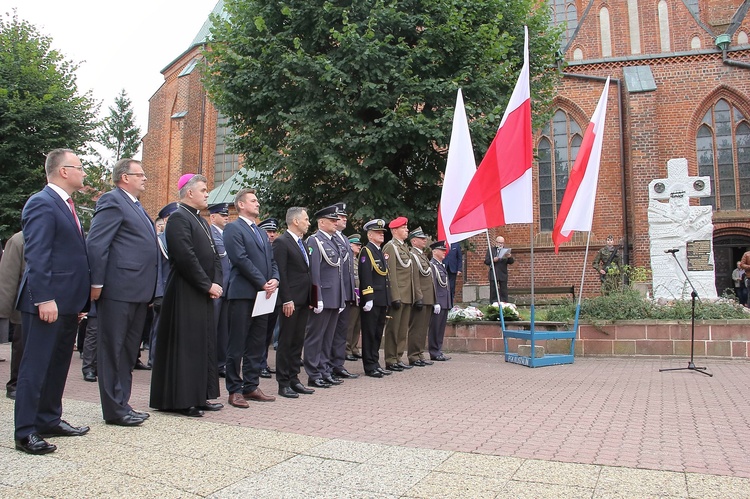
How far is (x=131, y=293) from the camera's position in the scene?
15.0 ft

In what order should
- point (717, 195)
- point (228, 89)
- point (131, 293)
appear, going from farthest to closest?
point (717, 195) → point (228, 89) → point (131, 293)

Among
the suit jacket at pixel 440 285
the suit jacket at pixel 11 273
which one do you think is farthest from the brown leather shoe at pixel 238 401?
the suit jacket at pixel 440 285

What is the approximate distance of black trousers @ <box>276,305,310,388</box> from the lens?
6.25 meters

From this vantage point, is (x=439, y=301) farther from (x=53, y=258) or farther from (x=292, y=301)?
(x=53, y=258)

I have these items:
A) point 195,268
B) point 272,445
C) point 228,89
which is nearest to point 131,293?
point 195,268

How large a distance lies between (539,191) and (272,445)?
64.0 ft

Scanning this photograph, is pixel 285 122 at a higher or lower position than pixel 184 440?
higher

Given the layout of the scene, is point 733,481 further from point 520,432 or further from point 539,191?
point 539,191

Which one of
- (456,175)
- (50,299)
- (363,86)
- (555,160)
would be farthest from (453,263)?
(555,160)

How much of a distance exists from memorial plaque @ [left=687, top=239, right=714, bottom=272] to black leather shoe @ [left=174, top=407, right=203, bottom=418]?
39.5ft

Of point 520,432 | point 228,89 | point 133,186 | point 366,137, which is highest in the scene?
point 228,89

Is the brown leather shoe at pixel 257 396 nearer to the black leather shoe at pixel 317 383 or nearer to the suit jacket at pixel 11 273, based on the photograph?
the black leather shoe at pixel 317 383

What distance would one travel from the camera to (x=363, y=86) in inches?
472

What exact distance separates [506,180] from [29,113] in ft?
50.3
